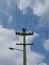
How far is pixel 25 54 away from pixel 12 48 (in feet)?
23.6

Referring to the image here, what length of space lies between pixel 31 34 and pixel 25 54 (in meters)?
3.69

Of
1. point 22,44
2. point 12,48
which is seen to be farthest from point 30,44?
point 12,48

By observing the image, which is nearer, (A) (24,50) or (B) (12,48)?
(B) (12,48)

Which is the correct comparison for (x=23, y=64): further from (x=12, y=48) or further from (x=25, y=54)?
(x=12, y=48)

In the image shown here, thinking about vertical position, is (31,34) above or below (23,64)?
above

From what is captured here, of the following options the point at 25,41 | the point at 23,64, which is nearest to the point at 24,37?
the point at 25,41

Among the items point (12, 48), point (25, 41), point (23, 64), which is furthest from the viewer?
point (25, 41)

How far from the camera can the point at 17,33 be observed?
A: 4850 centimetres

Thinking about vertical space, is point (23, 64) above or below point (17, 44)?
below

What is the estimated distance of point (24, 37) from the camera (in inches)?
2009

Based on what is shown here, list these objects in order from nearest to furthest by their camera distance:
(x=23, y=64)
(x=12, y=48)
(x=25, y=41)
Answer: (x=12, y=48) < (x=23, y=64) < (x=25, y=41)

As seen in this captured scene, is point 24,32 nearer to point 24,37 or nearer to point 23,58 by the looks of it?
point 24,37

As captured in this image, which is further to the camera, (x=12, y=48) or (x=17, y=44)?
(x=17, y=44)

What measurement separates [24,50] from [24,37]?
2.50 m
